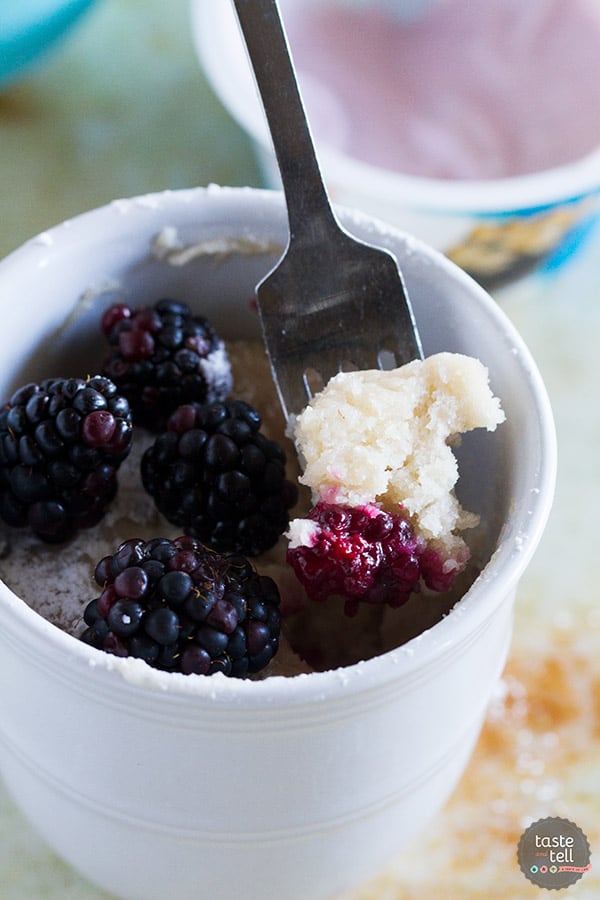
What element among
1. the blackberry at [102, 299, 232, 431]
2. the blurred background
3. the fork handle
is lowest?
the blurred background

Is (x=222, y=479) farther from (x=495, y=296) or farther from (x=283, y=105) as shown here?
(x=495, y=296)

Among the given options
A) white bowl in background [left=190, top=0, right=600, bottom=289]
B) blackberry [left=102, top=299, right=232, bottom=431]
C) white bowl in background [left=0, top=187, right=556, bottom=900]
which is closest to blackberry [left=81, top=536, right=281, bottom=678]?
white bowl in background [left=0, top=187, right=556, bottom=900]

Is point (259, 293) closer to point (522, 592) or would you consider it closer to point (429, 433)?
point (429, 433)

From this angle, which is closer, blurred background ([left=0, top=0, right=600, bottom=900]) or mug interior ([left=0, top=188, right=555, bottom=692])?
→ mug interior ([left=0, top=188, right=555, bottom=692])

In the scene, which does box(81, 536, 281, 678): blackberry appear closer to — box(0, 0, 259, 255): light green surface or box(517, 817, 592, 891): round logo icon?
box(517, 817, 592, 891): round logo icon

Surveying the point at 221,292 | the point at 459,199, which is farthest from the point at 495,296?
the point at 221,292

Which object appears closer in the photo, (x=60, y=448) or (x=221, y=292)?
(x=60, y=448)

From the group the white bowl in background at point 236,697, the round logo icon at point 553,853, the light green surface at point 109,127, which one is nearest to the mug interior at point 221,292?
the white bowl in background at point 236,697
